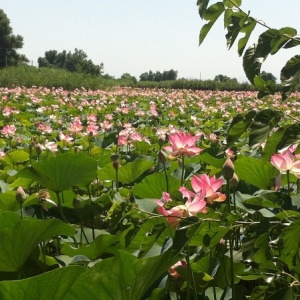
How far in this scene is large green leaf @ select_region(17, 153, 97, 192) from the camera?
61.7 inches

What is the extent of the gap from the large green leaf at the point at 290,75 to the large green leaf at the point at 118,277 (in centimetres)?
32

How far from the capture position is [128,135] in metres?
3.15

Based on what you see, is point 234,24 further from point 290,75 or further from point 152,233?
point 152,233

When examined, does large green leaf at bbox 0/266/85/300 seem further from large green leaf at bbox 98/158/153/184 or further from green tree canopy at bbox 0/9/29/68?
green tree canopy at bbox 0/9/29/68

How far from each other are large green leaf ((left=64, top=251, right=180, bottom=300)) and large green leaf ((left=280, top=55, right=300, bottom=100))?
32 cm

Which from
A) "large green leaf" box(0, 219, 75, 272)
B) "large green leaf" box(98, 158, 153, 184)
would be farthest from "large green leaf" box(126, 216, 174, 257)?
"large green leaf" box(98, 158, 153, 184)

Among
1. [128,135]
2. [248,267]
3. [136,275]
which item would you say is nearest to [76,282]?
[136,275]

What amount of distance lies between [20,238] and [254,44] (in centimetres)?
55

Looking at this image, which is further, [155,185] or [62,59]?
[62,59]

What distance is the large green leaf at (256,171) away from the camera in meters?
1.60

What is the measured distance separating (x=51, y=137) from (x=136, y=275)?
9.43 ft

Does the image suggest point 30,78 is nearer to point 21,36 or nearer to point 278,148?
point 278,148

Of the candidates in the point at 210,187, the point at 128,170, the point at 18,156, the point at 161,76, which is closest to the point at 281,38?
the point at 210,187

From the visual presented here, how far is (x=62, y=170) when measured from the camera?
161 centimetres
